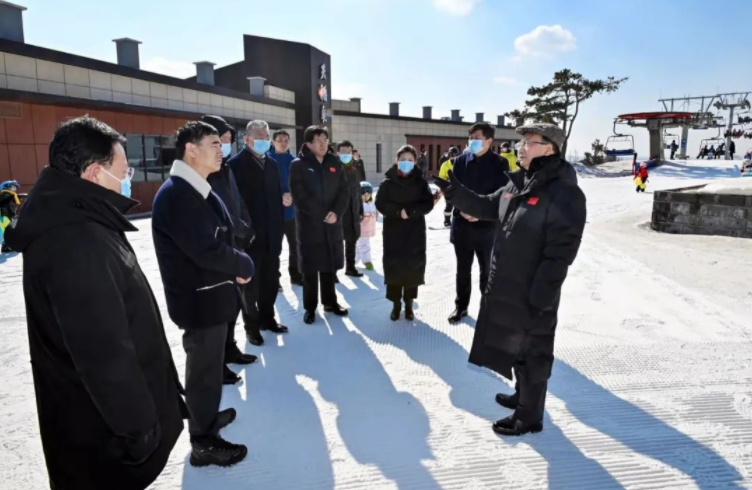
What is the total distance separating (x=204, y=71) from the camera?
18109 millimetres

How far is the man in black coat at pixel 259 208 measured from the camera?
12.8 feet

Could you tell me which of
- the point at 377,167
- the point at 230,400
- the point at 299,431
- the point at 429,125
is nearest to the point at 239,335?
the point at 230,400

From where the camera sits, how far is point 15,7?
10.7 metres

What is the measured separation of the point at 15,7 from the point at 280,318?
11409 millimetres

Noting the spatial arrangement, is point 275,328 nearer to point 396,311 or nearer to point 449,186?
point 396,311

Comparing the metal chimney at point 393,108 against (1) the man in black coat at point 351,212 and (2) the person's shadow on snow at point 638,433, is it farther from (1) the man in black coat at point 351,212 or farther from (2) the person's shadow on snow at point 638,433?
(2) the person's shadow on snow at point 638,433

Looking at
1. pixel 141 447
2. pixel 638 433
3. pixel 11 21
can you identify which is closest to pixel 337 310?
pixel 638 433

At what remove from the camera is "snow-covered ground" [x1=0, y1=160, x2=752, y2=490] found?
2322 millimetres

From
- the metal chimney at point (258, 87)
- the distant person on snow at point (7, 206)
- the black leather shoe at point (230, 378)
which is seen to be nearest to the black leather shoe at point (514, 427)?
the black leather shoe at point (230, 378)

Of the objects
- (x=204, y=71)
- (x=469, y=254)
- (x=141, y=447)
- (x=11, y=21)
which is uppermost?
(x=204, y=71)

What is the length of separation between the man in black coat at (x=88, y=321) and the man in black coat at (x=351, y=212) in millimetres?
3846

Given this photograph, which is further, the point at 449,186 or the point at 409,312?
the point at 409,312

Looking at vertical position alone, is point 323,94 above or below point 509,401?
above

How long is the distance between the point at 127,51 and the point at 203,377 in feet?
51.2
